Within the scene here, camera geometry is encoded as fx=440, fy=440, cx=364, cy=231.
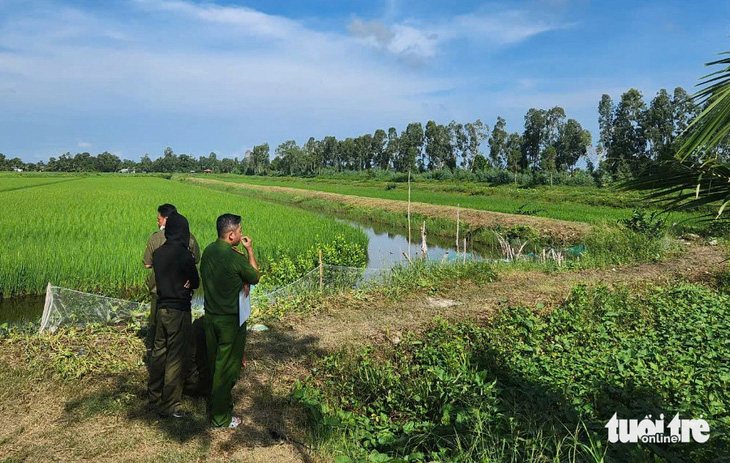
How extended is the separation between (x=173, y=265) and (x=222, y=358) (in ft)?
2.59

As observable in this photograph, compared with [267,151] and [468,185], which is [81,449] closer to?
[468,185]

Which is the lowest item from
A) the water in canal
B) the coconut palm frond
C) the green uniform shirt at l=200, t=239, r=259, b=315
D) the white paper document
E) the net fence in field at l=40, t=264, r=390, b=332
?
the water in canal

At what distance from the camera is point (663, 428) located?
9.61ft

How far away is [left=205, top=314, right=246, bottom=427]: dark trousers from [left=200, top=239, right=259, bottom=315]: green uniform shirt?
0.28 ft

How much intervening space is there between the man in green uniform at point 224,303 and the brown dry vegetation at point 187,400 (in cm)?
30

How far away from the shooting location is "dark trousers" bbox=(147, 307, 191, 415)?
335 cm

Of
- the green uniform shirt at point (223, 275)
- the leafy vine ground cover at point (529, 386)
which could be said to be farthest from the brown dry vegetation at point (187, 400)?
the green uniform shirt at point (223, 275)

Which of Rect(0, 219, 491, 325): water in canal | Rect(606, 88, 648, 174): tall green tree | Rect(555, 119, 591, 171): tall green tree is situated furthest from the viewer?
Rect(555, 119, 591, 171): tall green tree

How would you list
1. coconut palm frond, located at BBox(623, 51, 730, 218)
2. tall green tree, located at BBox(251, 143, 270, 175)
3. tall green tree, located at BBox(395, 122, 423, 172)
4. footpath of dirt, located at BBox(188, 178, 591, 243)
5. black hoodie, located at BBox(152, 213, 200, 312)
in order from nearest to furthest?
coconut palm frond, located at BBox(623, 51, 730, 218) → black hoodie, located at BBox(152, 213, 200, 312) → footpath of dirt, located at BBox(188, 178, 591, 243) → tall green tree, located at BBox(395, 122, 423, 172) → tall green tree, located at BBox(251, 143, 270, 175)

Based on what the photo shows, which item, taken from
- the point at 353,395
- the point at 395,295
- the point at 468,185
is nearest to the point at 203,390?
the point at 353,395

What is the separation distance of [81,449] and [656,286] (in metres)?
7.10

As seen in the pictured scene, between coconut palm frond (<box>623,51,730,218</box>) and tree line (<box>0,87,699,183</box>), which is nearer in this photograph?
coconut palm frond (<box>623,51,730,218</box>)

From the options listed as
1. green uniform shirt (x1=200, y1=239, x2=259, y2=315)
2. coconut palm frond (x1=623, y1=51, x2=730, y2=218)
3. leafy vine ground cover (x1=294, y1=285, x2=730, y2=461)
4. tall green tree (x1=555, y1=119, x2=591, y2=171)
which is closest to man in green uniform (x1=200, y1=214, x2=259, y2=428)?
green uniform shirt (x1=200, y1=239, x2=259, y2=315)

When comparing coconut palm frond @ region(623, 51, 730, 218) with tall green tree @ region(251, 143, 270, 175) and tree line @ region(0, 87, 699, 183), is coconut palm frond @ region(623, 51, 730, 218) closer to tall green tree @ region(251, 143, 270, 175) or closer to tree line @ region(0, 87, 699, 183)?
tree line @ region(0, 87, 699, 183)
